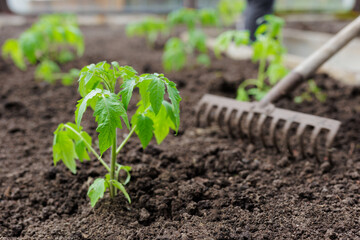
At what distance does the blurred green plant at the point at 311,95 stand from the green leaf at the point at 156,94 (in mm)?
2320

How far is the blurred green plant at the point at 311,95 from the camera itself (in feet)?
11.3

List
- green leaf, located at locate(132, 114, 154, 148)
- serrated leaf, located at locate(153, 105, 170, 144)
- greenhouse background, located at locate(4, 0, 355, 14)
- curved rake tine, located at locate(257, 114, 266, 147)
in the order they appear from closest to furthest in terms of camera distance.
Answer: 1. green leaf, located at locate(132, 114, 154, 148)
2. serrated leaf, located at locate(153, 105, 170, 144)
3. curved rake tine, located at locate(257, 114, 266, 147)
4. greenhouse background, located at locate(4, 0, 355, 14)

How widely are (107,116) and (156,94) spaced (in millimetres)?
224

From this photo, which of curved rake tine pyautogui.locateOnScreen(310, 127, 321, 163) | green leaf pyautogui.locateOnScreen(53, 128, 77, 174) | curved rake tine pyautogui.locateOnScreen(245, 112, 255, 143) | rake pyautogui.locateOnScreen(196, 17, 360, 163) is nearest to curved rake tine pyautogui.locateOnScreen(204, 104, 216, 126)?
rake pyautogui.locateOnScreen(196, 17, 360, 163)

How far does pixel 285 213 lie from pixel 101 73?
120 centimetres

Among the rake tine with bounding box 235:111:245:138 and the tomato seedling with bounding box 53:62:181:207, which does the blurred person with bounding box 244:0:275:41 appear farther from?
the tomato seedling with bounding box 53:62:181:207

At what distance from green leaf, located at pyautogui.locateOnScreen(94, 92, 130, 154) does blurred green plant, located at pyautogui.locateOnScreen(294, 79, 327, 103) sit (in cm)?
245

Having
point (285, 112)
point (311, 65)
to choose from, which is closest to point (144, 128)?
point (285, 112)

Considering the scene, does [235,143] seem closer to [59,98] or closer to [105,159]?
[105,159]

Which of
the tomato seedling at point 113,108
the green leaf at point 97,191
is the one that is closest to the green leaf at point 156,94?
the tomato seedling at point 113,108

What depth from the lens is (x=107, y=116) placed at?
139cm

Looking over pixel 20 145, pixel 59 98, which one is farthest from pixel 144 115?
pixel 59 98

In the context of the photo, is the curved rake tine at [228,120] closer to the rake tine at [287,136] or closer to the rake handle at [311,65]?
the rake handle at [311,65]

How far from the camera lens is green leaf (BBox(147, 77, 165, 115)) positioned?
143 centimetres
